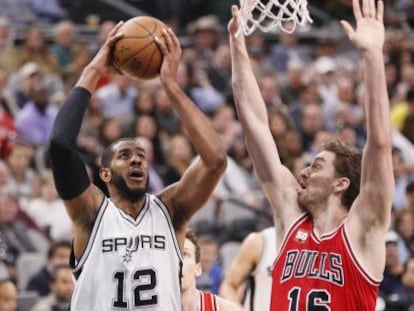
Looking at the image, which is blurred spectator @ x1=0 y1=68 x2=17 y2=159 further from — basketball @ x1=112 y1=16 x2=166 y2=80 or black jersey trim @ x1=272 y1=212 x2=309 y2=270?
black jersey trim @ x1=272 y1=212 x2=309 y2=270

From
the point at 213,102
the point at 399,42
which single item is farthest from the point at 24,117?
the point at 399,42

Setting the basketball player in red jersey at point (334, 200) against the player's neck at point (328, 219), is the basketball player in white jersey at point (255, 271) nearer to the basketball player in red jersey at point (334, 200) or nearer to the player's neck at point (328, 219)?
the basketball player in red jersey at point (334, 200)

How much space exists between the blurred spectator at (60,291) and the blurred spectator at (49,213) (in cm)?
184

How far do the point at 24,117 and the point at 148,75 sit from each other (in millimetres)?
6647

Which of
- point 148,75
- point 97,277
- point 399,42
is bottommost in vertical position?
point 97,277

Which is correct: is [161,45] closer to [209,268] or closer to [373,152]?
[373,152]

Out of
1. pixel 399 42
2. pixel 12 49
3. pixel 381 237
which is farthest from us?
pixel 399 42

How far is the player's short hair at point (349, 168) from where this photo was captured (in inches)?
246

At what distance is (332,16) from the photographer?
18.5 meters

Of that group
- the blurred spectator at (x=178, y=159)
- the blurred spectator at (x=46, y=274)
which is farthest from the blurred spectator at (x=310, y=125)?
the blurred spectator at (x=46, y=274)

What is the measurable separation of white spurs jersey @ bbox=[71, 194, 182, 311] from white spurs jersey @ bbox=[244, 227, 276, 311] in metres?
1.94

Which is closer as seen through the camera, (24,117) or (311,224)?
(311,224)

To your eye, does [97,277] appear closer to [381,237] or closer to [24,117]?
[381,237]

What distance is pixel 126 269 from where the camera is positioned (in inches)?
237
